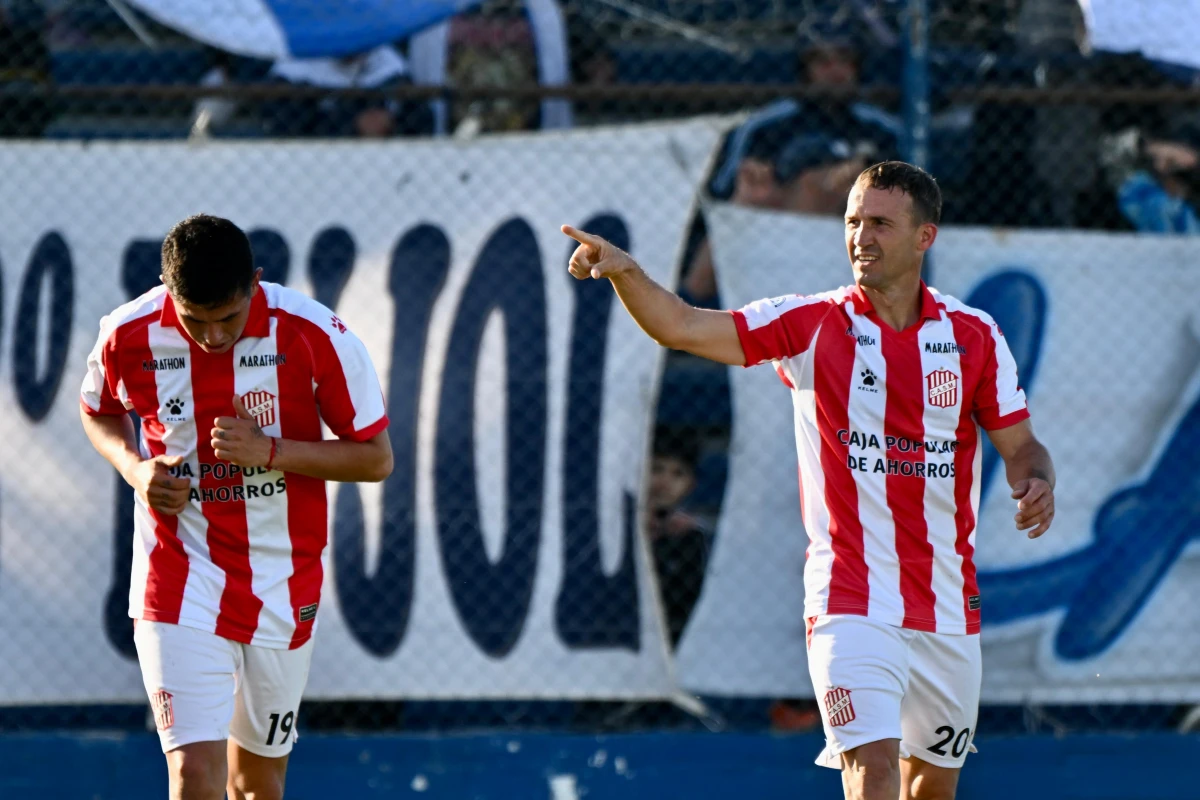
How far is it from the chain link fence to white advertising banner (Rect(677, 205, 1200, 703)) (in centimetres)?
2

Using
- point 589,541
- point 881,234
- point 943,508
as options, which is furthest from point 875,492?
point 589,541

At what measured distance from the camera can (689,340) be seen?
3.91 meters

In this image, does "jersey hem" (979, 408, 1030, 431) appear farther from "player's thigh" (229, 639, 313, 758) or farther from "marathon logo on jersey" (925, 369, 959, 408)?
"player's thigh" (229, 639, 313, 758)

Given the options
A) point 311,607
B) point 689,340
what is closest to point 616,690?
point 311,607

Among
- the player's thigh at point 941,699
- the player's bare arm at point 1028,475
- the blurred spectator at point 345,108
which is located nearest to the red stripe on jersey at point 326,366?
the player's thigh at point 941,699

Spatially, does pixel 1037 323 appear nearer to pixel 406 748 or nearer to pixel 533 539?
pixel 533 539

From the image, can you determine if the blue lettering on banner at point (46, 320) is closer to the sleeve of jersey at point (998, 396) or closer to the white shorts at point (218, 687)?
the white shorts at point (218, 687)

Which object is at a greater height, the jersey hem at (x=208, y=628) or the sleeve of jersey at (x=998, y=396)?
the sleeve of jersey at (x=998, y=396)

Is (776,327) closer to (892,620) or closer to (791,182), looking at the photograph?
(892,620)

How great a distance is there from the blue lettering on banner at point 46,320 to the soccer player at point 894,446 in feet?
10.5

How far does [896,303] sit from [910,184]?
0.35 metres

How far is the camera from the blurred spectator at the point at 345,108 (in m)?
6.26

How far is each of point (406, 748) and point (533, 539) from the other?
1011mm

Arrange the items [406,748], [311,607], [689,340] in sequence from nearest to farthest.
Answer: [689,340] → [311,607] → [406,748]
